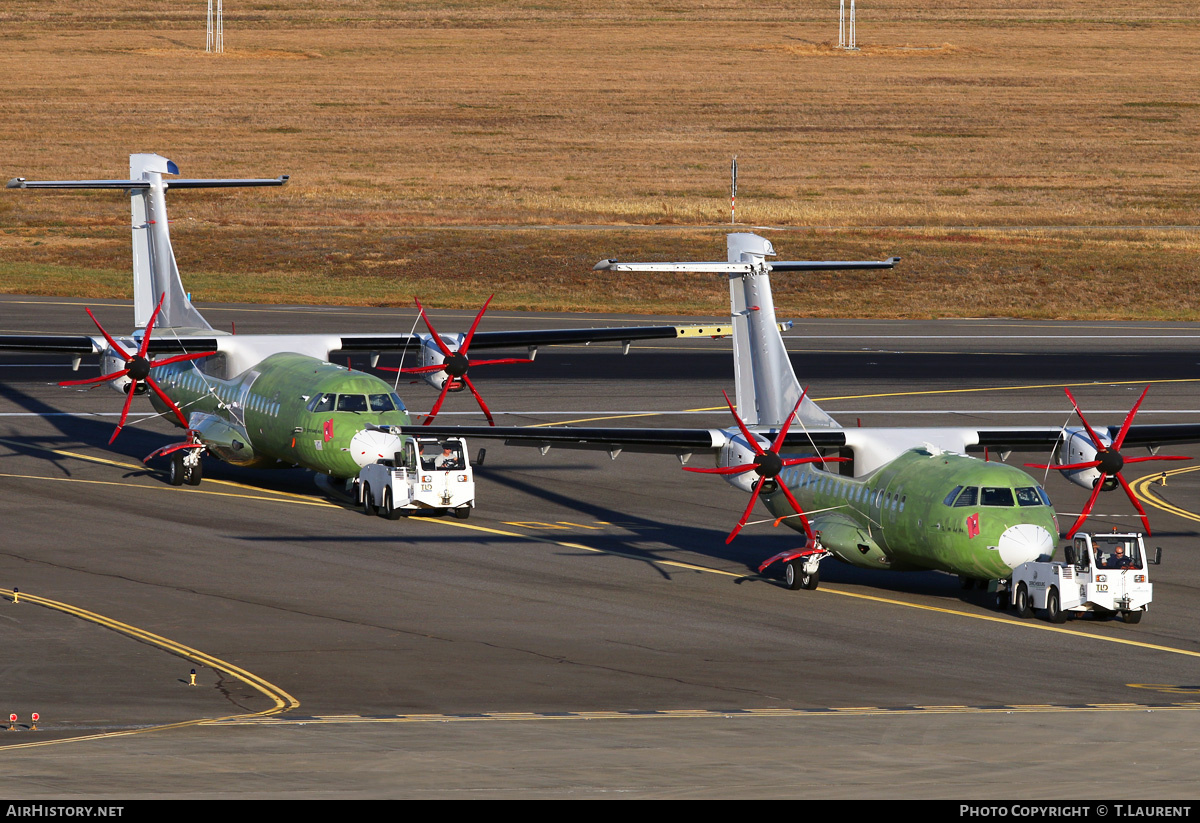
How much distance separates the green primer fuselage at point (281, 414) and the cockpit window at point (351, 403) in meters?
0.11

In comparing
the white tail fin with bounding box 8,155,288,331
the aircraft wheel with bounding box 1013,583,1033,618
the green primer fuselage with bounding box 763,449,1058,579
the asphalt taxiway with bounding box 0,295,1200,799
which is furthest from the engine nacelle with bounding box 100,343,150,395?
the aircraft wheel with bounding box 1013,583,1033,618

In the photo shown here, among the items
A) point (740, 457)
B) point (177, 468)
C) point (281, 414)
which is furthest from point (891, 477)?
point (177, 468)

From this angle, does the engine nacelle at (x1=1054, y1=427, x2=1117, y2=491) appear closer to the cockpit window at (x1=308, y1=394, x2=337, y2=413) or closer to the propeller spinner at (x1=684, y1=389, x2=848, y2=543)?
the propeller spinner at (x1=684, y1=389, x2=848, y2=543)

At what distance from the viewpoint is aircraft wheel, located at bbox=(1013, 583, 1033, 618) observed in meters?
28.7

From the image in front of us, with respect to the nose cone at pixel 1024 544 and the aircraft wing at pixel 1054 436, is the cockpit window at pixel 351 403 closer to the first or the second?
the aircraft wing at pixel 1054 436

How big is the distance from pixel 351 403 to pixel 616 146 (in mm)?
102230

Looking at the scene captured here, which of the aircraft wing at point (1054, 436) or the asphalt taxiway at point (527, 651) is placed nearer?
the asphalt taxiway at point (527, 651)

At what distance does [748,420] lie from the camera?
35.8 metres

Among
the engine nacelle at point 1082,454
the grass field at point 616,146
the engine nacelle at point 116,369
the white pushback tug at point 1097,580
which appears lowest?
the white pushback tug at point 1097,580

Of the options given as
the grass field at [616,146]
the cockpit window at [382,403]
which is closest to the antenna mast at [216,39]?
the grass field at [616,146]

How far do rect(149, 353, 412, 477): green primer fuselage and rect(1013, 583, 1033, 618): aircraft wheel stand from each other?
15.6m

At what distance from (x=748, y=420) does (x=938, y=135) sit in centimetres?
11087

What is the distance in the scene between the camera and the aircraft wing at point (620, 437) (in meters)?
31.5

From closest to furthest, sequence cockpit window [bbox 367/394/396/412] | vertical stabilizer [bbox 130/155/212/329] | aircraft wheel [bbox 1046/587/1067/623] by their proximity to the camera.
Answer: aircraft wheel [bbox 1046/587/1067/623] → cockpit window [bbox 367/394/396/412] → vertical stabilizer [bbox 130/155/212/329]
